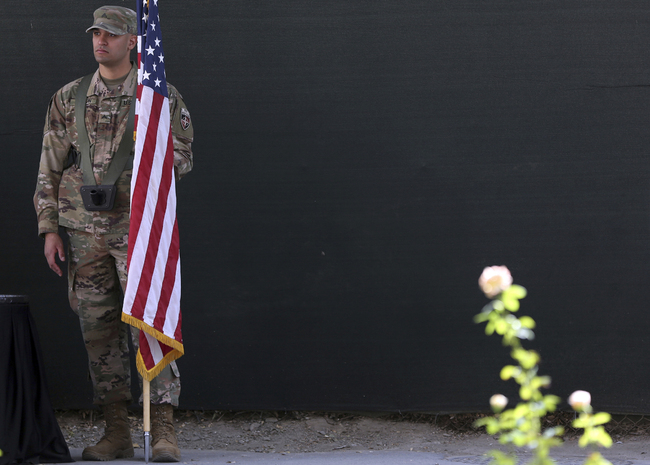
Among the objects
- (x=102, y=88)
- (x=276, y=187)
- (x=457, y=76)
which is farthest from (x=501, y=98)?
(x=102, y=88)

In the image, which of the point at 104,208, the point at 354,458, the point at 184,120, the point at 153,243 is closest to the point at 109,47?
the point at 184,120

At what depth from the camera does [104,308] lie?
2576 millimetres

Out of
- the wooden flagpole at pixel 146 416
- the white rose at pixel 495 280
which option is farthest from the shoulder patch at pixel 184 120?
the white rose at pixel 495 280

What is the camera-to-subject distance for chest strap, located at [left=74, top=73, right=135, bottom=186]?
2547 millimetres

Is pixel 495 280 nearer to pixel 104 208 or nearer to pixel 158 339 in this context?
pixel 158 339

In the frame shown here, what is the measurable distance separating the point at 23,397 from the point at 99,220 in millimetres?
660

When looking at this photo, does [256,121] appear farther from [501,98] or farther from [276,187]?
[501,98]

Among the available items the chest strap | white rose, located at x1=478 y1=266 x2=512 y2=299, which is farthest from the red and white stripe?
white rose, located at x1=478 y1=266 x2=512 y2=299

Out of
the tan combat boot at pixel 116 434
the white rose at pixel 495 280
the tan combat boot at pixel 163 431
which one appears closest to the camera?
the white rose at pixel 495 280

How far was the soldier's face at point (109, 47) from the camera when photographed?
8.27 feet

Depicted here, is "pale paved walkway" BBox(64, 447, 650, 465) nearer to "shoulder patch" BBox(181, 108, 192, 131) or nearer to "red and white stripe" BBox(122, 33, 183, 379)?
"red and white stripe" BBox(122, 33, 183, 379)

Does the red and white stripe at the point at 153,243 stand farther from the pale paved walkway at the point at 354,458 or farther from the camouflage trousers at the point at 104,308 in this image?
the pale paved walkway at the point at 354,458

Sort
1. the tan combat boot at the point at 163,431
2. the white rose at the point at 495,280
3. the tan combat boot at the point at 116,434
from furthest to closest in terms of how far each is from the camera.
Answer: the tan combat boot at the point at 116,434, the tan combat boot at the point at 163,431, the white rose at the point at 495,280

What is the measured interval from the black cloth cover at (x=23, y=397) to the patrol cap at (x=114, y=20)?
999 millimetres
